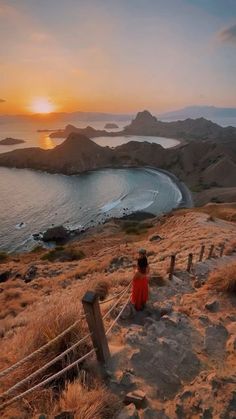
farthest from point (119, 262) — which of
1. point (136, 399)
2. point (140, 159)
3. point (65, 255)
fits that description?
point (140, 159)

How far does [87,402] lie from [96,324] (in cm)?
95

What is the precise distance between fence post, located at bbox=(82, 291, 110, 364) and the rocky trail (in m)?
0.22

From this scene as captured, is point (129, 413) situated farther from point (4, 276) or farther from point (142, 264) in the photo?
point (4, 276)

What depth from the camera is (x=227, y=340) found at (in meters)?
5.49

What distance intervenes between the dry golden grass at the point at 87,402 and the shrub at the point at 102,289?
4192mm

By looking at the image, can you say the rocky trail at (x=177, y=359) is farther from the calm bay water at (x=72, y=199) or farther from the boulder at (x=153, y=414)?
the calm bay water at (x=72, y=199)

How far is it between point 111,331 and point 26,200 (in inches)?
2841

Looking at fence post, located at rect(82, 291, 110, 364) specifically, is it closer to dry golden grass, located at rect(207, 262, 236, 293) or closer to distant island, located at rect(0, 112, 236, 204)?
dry golden grass, located at rect(207, 262, 236, 293)

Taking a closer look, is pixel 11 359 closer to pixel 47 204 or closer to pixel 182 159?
pixel 47 204

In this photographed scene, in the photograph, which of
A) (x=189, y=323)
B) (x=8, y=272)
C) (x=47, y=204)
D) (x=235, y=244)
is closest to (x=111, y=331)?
(x=189, y=323)

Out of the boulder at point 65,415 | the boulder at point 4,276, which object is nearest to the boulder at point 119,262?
the boulder at point 4,276

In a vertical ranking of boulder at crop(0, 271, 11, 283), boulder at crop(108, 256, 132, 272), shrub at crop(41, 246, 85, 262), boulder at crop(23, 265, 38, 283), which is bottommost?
shrub at crop(41, 246, 85, 262)

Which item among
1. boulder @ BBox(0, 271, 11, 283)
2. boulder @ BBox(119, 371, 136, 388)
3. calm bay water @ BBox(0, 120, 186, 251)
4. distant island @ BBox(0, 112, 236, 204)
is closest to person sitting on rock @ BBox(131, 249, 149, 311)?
boulder @ BBox(119, 371, 136, 388)

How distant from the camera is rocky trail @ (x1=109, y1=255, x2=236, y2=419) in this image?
3967 millimetres
